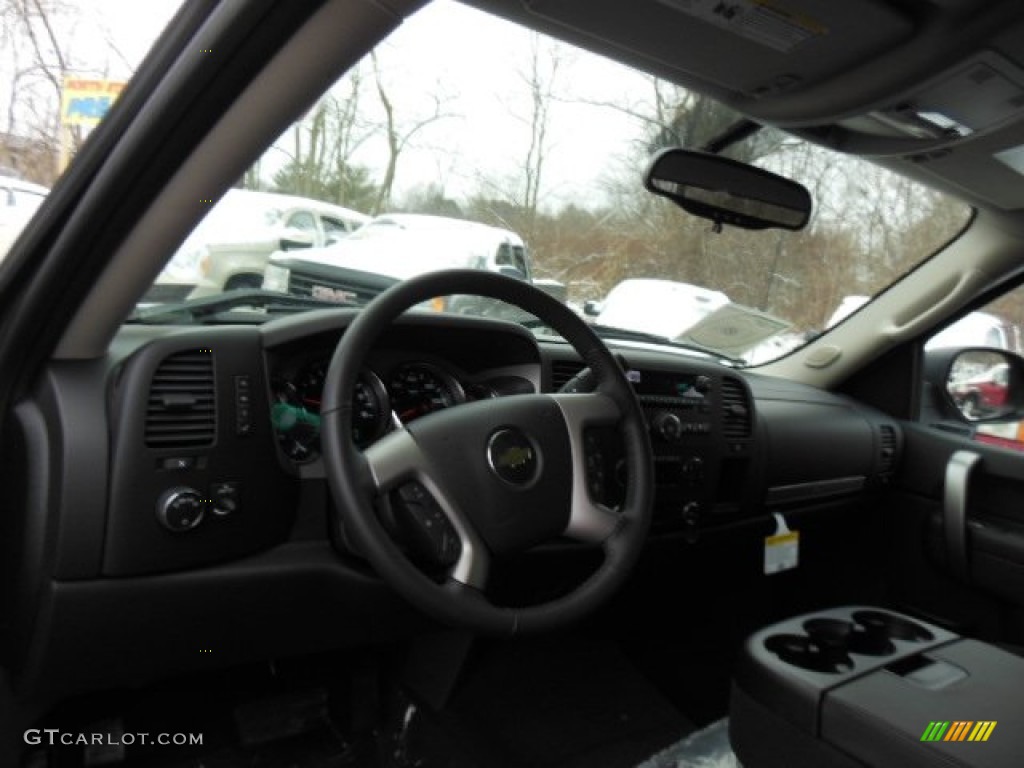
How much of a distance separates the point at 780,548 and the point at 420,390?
1758 millimetres

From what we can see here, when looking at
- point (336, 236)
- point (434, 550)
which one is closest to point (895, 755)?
point (434, 550)

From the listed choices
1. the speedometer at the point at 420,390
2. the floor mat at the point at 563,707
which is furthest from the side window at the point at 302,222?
the floor mat at the point at 563,707

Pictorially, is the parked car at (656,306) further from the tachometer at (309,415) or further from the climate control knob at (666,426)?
the tachometer at (309,415)

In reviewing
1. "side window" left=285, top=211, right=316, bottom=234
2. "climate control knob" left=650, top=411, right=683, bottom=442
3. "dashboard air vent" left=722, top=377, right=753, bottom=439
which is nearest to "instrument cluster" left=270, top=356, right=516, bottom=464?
"side window" left=285, top=211, right=316, bottom=234

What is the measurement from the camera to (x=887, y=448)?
10.9 ft

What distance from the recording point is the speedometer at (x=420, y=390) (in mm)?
1977

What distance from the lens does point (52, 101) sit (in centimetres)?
159

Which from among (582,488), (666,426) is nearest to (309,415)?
(582,488)

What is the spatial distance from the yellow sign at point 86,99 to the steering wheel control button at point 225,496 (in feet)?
2.47

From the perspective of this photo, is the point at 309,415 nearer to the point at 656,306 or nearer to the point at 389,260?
the point at 389,260

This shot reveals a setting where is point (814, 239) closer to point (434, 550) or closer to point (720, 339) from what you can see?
point (720, 339)

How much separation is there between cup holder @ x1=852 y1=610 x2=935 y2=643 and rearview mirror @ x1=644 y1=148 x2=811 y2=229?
1.21 metres

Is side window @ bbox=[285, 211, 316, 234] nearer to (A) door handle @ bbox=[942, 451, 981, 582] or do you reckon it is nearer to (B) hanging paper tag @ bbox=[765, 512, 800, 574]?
(B) hanging paper tag @ bbox=[765, 512, 800, 574]

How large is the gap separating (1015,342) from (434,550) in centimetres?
296
